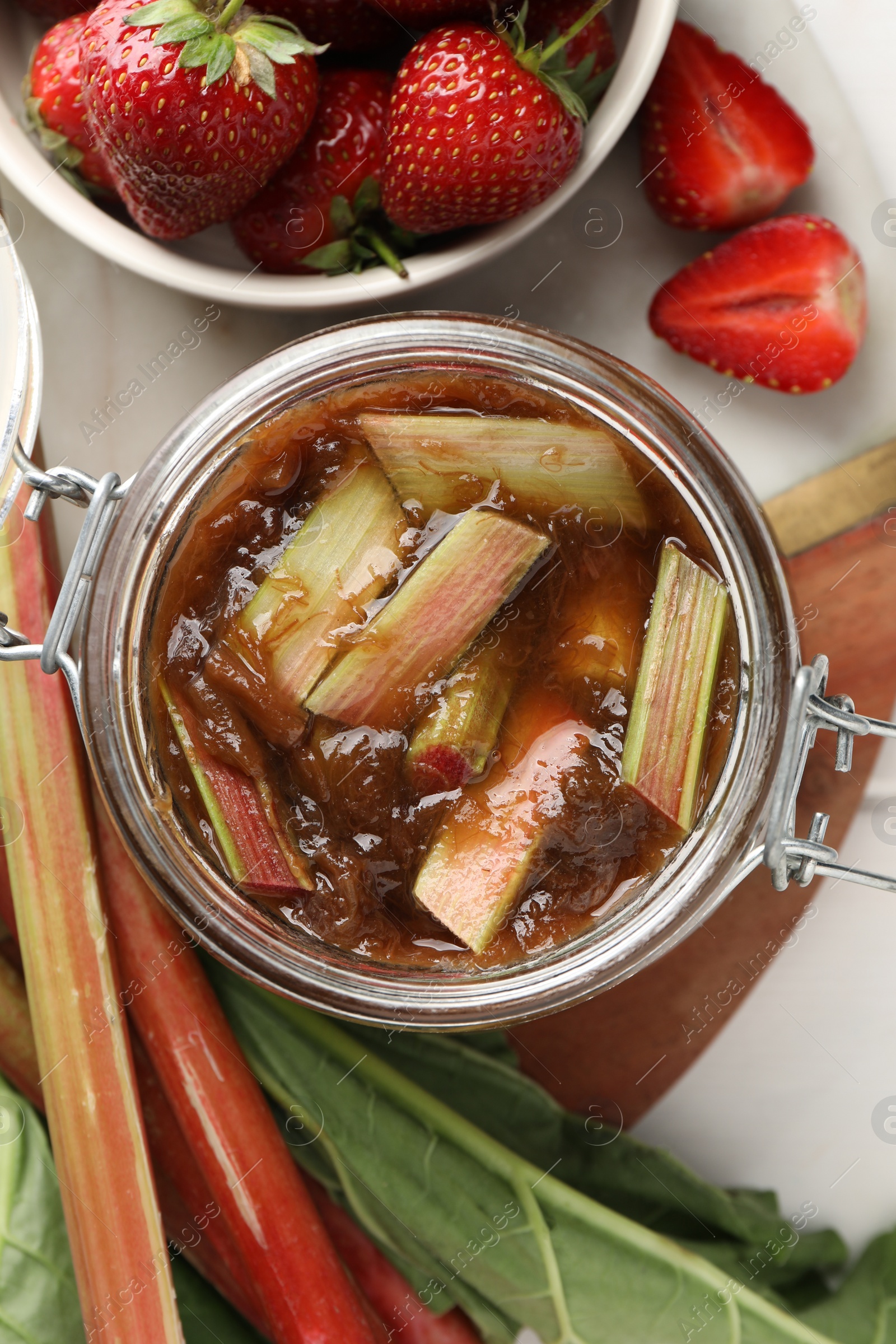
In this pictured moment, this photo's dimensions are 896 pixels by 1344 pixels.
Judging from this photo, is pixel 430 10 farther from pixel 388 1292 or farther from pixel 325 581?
pixel 388 1292

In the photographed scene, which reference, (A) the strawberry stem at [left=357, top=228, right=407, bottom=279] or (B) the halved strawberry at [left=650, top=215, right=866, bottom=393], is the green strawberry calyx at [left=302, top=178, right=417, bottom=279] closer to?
(A) the strawberry stem at [left=357, top=228, right=407, bottom=279]

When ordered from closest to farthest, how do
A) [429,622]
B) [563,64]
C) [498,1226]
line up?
1. [429,622]
2. [563,64]
3. [498,1226]

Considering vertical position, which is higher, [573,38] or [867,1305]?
[573,38]

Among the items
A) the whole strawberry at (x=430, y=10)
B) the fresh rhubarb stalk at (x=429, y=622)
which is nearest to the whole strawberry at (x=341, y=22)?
the whole strawberry at (x=430, y=10)

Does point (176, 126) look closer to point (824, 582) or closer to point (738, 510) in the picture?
point (738, 510)

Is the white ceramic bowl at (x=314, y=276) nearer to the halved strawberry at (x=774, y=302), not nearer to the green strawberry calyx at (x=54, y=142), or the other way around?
the green strawberry calyx at (x=54, y=142)

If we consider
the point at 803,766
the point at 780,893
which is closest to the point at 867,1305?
the point at 780,893

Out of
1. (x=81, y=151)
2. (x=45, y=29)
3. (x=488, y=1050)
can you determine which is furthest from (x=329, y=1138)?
(x=45, y=29)
